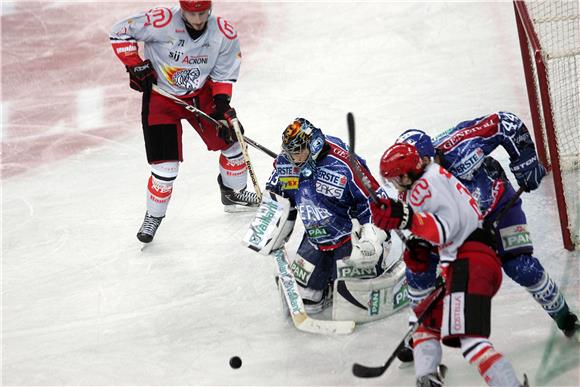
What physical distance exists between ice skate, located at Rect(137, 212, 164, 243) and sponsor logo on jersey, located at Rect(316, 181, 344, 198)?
1.22 meters

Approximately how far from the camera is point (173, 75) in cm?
448

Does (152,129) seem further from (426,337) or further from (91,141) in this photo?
(426,337)

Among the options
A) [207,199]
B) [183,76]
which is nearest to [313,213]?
[183,76]

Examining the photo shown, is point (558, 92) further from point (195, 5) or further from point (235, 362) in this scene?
point (235, 362)

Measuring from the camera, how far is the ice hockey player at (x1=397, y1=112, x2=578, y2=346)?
327 centimetres

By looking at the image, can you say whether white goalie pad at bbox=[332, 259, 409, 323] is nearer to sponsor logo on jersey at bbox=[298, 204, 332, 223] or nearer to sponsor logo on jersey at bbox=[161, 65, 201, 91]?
sponsor logo on jersey at bbox=[298, 204, 332, 223]

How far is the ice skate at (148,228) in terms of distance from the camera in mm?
4645

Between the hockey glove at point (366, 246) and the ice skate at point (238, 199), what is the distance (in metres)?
1.30

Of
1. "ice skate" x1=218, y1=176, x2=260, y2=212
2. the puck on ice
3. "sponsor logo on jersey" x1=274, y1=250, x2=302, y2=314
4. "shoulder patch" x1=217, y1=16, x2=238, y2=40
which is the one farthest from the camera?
"ice skate" x1=218, y1=176, x2=260, y2=212

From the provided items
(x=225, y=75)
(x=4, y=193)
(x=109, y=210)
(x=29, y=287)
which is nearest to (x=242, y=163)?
(x=225, y=75)

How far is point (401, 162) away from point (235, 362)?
1.13 metres

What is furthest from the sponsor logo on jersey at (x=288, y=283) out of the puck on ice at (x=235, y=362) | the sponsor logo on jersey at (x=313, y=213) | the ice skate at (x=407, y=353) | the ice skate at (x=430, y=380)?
the ice skate at (x=430, y=380)

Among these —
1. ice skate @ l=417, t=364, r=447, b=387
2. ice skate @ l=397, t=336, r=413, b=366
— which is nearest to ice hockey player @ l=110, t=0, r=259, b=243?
ice skate @ l=397, t=336, r=413, b=366

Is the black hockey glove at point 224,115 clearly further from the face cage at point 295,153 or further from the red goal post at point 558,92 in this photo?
the red goal post at point 558,92
